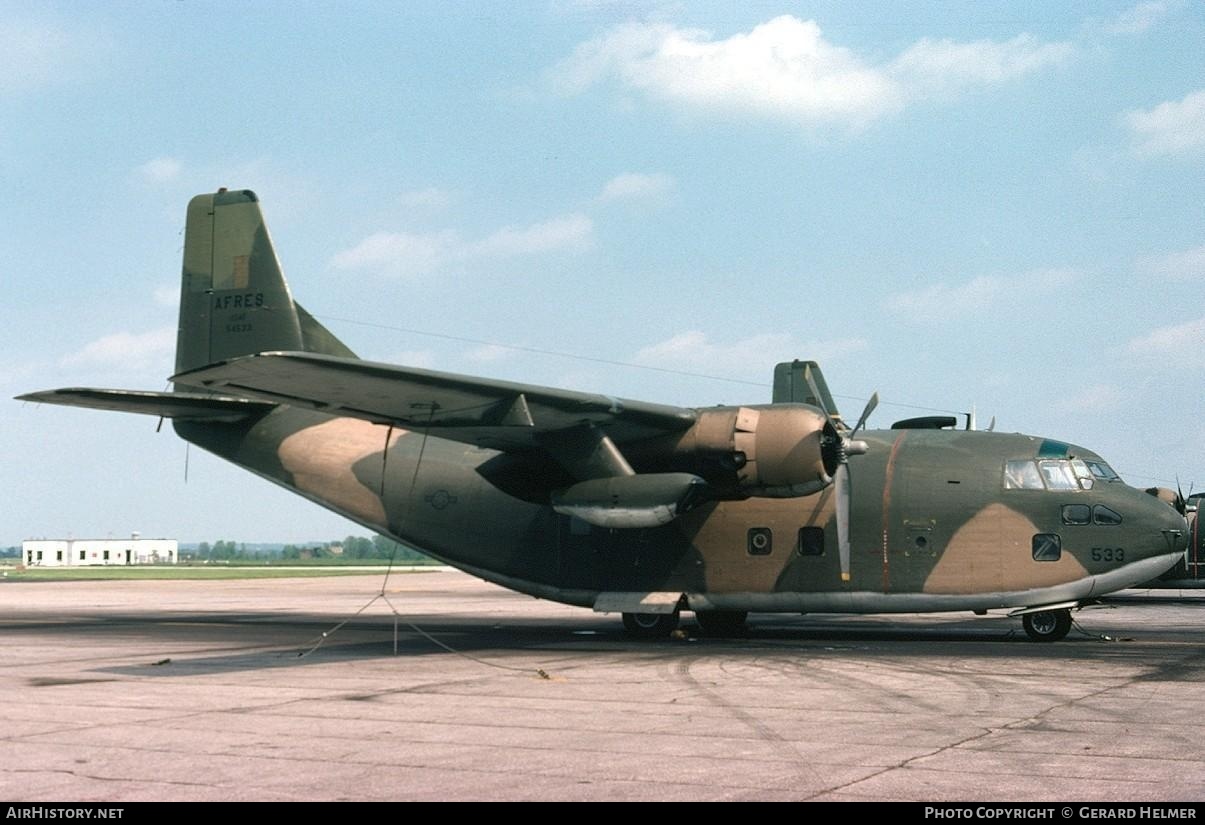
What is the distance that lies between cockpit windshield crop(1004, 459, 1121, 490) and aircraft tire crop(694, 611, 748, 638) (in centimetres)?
567

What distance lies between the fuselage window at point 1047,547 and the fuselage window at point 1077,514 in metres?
0.36

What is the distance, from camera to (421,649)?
2083 centimetres

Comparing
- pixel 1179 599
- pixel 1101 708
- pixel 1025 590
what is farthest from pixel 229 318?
pixel 1179 599

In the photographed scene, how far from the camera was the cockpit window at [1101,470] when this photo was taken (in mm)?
21172

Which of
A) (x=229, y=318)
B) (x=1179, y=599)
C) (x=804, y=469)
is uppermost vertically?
(x=229, y=318)

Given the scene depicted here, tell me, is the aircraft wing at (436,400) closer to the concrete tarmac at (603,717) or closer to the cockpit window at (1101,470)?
the concrete tarmac at (603,717)

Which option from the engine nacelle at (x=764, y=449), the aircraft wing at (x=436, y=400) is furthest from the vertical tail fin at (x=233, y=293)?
the engine nacelle at (x=764, y=449)

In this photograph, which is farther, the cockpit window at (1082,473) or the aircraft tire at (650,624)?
the aircraft tire at (650,624)

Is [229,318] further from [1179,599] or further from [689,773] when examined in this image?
[1179,599]

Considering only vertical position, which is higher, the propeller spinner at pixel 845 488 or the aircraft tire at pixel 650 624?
the propeller spinner at pixel 845 488

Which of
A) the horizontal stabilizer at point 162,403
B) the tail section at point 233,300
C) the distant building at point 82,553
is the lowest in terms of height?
the distant building at point 82,553

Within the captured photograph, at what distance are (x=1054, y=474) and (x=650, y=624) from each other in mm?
7845

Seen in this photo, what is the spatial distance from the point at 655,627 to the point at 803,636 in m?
3.24

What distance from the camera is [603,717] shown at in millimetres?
12039
